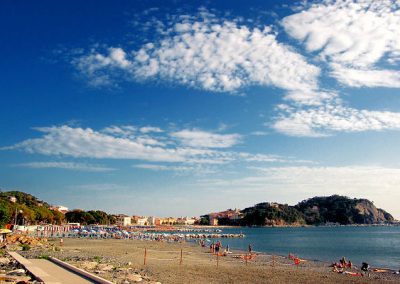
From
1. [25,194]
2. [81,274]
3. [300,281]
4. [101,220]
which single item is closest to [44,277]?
[81,274]

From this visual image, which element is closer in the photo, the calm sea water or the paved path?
the paved path

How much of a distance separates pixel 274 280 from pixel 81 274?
12300 mm

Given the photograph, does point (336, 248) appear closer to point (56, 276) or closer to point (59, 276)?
point (59, 276)

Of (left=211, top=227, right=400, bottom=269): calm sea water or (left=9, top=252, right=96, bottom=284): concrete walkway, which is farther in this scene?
(left=211, top=227, right=400, bottom=269): calm sea water

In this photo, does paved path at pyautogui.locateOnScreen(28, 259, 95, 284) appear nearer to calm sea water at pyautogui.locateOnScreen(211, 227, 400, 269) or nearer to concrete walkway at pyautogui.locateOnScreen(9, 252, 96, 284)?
concrete walkway at pyautogui.locateOnScreen(9, 252, 96, 284)

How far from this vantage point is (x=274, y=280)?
920 inches

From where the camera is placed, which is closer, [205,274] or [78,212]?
[205,274]

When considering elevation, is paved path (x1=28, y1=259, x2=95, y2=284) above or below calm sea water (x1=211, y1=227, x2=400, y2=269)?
above

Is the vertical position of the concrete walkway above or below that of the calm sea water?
above

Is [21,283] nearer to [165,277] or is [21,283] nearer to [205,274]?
[165,277]

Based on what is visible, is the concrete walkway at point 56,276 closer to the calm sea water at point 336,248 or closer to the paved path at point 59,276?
the paved path at point 59,276

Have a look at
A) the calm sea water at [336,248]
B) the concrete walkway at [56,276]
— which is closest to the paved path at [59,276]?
the concrete walkway at [56,276]

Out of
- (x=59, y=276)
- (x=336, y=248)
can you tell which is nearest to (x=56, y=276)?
(x=59, y=276)

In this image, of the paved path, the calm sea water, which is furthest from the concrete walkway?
the calm sea water
